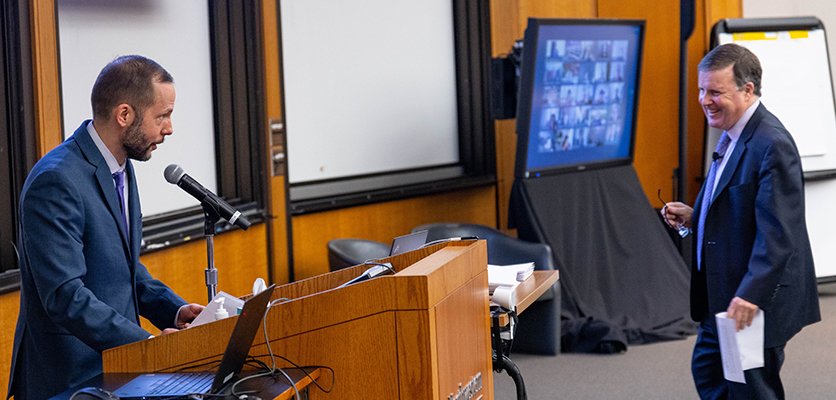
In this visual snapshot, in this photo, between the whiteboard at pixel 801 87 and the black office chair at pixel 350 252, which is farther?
the whiteboard at pixel 801 87

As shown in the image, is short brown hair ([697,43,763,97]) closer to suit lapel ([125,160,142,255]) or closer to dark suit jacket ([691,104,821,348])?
dark suit jacket ([691,104,821,348])

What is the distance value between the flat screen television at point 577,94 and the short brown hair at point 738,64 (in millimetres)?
2122

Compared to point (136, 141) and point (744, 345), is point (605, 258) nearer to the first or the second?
point (744, 345)

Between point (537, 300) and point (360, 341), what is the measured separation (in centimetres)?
314

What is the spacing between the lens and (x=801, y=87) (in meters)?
5.61

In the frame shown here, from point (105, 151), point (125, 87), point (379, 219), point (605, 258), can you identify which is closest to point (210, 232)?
point (105, 151)

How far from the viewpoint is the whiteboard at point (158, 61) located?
3.25 meters

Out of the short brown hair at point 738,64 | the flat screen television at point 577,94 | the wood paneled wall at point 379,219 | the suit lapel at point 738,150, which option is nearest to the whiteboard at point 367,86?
the wood paneled wall at point 379,219

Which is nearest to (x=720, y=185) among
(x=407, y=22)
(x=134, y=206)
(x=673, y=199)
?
(x=134, y=206)

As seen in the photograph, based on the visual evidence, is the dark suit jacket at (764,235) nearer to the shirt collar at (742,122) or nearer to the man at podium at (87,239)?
the shirt collar at (742,122)

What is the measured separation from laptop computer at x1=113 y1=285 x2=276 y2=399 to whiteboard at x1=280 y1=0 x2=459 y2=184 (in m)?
3.13

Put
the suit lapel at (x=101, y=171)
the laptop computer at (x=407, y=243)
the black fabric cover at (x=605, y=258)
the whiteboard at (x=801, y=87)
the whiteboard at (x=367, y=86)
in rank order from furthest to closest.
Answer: the whiteboard at (x=801, y=87), the black fabric cover at (x=605, y=258), the whiteboard at (x=367, y=86), the laptop computer at (x=407, y=243), the suit lapel at (x=101, y=171)

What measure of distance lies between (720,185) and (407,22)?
128 inches

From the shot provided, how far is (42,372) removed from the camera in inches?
75.5
